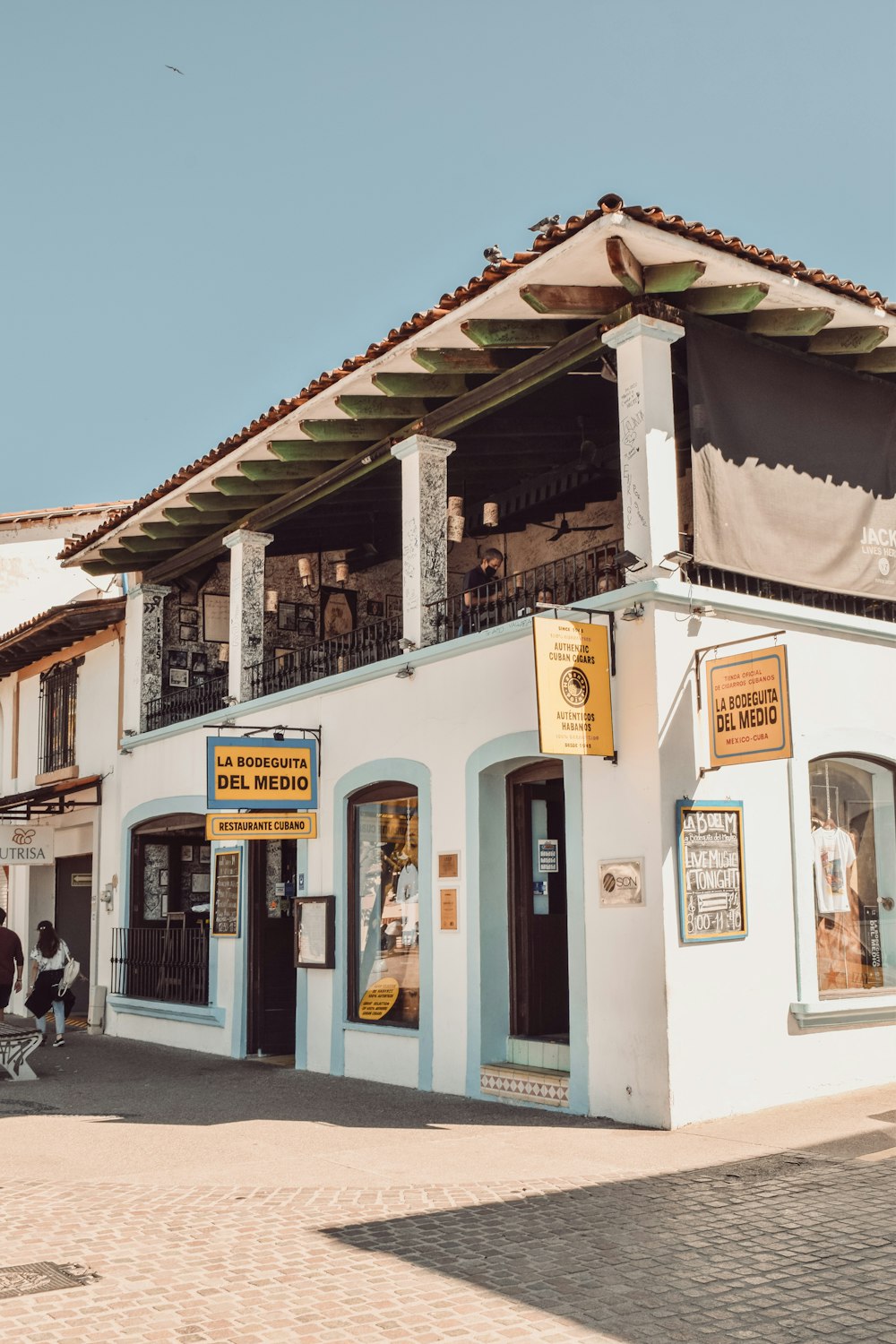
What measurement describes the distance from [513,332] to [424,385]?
4.29ft

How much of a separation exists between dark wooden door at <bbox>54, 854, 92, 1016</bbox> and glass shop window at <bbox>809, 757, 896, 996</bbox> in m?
11.7

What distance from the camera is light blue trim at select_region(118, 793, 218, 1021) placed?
552 inches

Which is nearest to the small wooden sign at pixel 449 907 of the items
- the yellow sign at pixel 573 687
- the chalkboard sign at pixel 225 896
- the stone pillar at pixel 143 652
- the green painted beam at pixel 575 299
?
the yellow sign at pixel 573 687

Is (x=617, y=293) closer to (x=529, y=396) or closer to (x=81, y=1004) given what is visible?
(x=529, y=396)

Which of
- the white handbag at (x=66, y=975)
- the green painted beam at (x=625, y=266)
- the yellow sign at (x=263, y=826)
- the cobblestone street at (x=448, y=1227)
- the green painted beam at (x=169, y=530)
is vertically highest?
the green painted beam at (x=625, y=266)

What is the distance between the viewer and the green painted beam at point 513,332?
9.75m

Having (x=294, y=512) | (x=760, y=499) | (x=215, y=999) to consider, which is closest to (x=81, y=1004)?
(x=215, y=999)

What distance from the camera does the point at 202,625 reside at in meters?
16.5

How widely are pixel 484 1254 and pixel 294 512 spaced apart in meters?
9.37

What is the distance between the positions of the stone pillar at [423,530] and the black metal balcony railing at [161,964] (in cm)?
536

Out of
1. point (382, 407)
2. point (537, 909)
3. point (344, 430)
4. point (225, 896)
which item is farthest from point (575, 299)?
point (225, 896)

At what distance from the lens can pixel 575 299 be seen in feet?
30.5

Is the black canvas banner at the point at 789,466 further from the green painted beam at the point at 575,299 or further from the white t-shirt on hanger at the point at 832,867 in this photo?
the white t-shirt on hanger at the point at 832,867

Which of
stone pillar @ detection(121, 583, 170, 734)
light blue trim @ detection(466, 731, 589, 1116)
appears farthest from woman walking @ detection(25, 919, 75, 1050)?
light blue trim @ detection(466, 731, 589, 1116)
